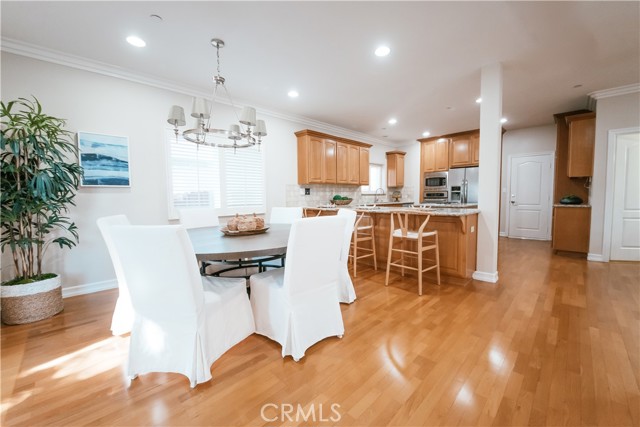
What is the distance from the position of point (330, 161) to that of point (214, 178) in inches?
92.4

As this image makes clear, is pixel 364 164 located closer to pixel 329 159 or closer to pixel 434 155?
pixel 329 159

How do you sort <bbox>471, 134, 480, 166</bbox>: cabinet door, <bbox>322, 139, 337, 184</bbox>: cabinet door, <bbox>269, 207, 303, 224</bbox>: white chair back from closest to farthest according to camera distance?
<bbox>269, 207, 303, 224</bbox>: white chair back < <bbox>322, 139, 337, 184</bbox>: cabinet door < <bbox>471, 134, 480, 166</bbox>: cabinet door

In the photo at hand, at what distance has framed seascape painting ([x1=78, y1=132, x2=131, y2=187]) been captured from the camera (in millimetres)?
2891

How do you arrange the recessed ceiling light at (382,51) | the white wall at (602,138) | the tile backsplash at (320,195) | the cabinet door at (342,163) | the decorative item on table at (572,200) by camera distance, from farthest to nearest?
the cabinet door at (342,163), the tile backsplash at (320,195), the decorative item on table at (572,200), the white wall at (602,138), the recessed ceiling light at (382,51)

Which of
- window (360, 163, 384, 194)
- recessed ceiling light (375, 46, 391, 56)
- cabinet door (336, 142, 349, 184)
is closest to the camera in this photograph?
recessed ceiling light (375, 46, 391, 56)

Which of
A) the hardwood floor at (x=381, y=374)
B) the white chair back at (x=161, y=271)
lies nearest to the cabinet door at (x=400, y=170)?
the hardwood floor at (x=381, y=374)

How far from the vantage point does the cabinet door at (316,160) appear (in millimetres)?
4918

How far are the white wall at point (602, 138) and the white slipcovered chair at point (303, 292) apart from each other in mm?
4876

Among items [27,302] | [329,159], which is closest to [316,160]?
[329,159]

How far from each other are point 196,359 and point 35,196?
89.0 inches

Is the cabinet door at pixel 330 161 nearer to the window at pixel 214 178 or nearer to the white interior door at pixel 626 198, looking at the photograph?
the window at pixel 214 178

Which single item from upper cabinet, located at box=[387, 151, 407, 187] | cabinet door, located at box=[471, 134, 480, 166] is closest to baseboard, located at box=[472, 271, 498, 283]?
cabinet door, located at box=[471, 134, 480, 166]

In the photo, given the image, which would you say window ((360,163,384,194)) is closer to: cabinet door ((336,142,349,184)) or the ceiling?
cabinet door ((336,142,349,184))

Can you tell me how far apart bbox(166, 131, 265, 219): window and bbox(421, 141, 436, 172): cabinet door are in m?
4.27
